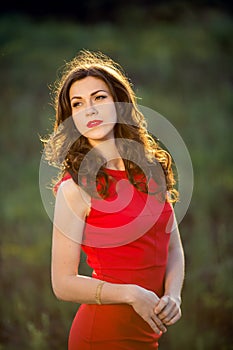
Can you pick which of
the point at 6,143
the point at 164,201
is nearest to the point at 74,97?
the point at 164,201

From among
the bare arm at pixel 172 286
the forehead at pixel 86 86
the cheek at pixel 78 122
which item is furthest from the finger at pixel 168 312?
the forehead at pixel 86 86

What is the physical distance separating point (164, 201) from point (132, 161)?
197 mm

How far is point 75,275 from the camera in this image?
1736 millimetres

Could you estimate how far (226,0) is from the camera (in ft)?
27.0

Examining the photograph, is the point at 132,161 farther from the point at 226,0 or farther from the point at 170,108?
the point at 226,0

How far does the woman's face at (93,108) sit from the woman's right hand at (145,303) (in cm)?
56

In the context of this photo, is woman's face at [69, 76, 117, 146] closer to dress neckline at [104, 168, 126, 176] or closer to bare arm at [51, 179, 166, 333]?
dress neckline at [104, 168, 126, 176]

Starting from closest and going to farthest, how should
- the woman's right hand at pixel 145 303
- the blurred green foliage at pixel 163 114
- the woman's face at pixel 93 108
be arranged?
the woman's right hand at pixel 145 303 → the woman's face at pixel 93 108 → the blurred green foliage at pixel 163 114

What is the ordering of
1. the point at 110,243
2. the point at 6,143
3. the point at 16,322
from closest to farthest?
the point at 110,243 → the point at 16,322 → the point at 6,143

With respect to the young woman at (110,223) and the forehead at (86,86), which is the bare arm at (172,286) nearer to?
the young woman at (110,223)

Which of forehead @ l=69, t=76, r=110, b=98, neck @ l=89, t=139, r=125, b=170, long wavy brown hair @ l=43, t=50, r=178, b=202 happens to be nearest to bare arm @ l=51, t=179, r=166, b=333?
long wavy brown hair @ l=43, t=50, r=178, b=202

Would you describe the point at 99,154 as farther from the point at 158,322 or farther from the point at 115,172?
the point at 158,322

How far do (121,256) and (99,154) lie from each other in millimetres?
382

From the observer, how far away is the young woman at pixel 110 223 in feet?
5.67
